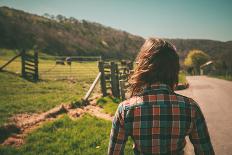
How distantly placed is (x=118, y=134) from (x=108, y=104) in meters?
8.55

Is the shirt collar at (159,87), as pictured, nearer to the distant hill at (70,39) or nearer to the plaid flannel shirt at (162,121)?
the plaid flannel shirt at (162,121)

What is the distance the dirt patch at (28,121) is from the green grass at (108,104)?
19 cm

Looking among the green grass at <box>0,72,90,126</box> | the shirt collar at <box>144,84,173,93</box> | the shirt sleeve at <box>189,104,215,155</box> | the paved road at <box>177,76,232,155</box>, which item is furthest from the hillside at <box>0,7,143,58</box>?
the shirt sleeve at <box>189,104,215,155</box>

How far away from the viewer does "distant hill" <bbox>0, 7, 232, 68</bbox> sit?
6122cm

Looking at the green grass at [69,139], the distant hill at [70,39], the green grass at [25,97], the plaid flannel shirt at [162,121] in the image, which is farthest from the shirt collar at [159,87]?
the distant hill at [70,39]

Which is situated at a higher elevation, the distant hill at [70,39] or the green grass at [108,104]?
the distant hill at [70,39]

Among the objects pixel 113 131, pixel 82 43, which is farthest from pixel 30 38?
pixel 113 131

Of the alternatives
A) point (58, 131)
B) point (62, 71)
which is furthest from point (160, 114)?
point (62, 71)

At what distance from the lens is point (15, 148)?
5.80 meters

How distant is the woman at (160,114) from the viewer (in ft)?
6.76

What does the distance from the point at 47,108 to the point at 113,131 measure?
8371 mm

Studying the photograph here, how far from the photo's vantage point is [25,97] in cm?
1223

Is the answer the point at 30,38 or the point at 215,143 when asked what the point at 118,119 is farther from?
the point at 30,38

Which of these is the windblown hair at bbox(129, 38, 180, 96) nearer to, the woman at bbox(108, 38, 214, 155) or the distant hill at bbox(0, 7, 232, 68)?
Answer: the woman at bbox(108, 38, 214, 155)
